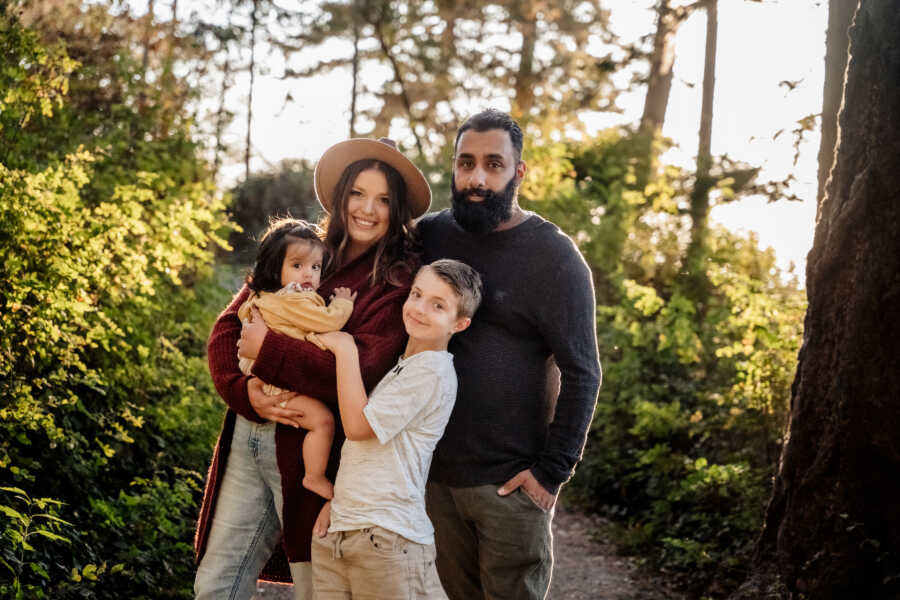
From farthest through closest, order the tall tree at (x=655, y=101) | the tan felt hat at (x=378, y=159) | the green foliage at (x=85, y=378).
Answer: the tall tree at (x=655, y=101), the green foliage at (x=85, y=378), the tan felt hat at (x=378, y=159)

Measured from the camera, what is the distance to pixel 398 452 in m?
2.99

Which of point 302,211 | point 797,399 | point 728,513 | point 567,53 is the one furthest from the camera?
point 302,211

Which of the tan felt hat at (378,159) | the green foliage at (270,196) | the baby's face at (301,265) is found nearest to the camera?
the baby's face at (301,265)

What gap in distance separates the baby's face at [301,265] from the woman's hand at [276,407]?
1.43 feet

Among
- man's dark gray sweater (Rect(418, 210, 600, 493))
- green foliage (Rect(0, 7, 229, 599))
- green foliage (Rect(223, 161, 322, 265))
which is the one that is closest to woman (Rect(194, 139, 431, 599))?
man's dark gray sweater (Rect(418, 210, 600, 493))

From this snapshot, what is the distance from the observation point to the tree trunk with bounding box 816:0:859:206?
5910mm

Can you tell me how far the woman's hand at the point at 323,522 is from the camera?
3.00 m

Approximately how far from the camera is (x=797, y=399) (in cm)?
486

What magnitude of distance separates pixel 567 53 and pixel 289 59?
24.3 feet

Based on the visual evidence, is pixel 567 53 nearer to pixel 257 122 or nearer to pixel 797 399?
pixel 257 122

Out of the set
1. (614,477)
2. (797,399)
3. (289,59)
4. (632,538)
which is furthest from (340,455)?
(289,59)

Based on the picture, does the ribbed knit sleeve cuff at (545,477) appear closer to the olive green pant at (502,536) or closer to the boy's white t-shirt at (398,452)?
the olive green pant at (502,536)

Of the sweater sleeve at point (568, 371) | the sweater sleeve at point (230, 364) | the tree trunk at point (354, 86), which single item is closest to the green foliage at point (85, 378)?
the sweater sleeve at point (230, 364)

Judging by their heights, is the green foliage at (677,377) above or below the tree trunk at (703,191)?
below
